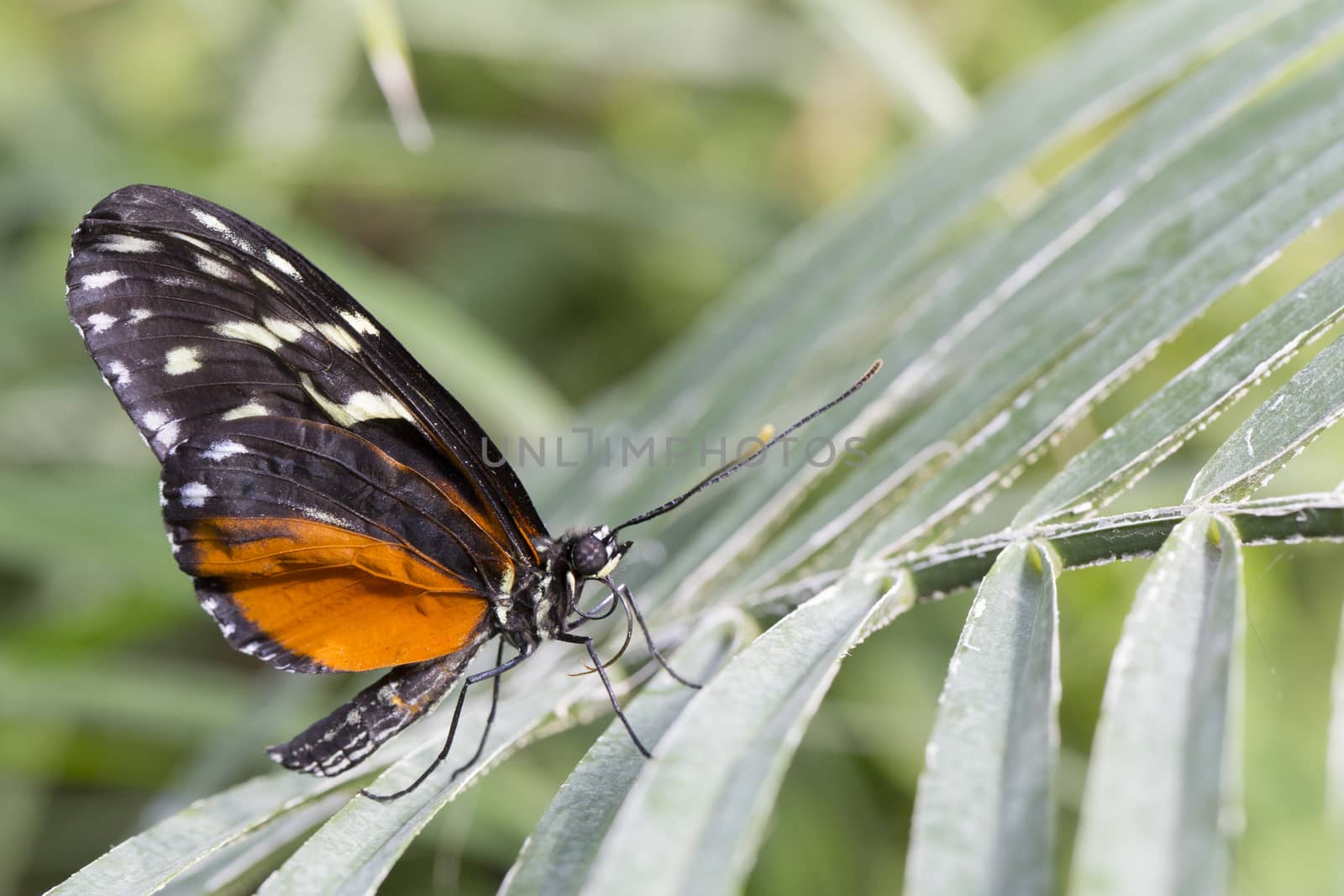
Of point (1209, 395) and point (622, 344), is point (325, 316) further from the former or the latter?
point (622, 344)

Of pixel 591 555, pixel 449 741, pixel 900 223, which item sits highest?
pixel 900 223

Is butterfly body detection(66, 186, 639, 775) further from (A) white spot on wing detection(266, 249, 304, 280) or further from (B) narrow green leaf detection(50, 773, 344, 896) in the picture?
(B) narrow green leaf detection(50, 773, 344, 896)

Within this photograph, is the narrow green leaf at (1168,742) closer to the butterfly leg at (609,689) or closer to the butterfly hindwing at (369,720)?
the butterfly leg at (609,689)

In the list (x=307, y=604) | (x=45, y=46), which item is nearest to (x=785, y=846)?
(x=307, y=604)

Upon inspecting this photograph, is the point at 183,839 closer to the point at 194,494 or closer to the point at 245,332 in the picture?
the point at 194,494

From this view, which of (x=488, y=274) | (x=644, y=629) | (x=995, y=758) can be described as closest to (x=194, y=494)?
(x=644, y=629)

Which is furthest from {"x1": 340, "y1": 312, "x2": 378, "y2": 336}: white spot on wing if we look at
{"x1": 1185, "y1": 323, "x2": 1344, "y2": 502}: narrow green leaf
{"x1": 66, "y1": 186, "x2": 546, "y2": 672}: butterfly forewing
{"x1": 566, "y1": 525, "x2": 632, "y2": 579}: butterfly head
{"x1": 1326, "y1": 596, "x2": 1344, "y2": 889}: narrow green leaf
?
{"x1": 1326, "y1": 596, "x2": 1344, "y2": 889}: narrow green leaf
